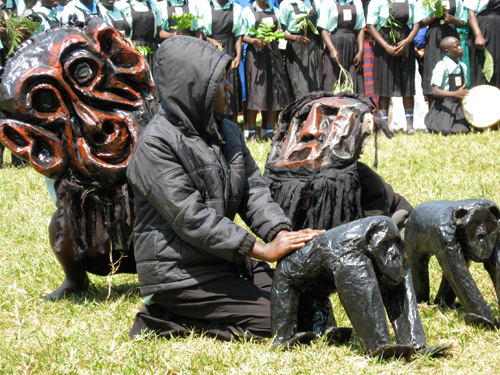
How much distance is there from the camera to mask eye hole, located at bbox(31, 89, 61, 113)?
349 centimetres

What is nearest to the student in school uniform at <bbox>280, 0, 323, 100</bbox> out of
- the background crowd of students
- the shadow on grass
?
the background crowd of students

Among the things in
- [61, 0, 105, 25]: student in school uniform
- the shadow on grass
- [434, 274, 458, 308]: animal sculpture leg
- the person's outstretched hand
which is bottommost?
the shadow on grass

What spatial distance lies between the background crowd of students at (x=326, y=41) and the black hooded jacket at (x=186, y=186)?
6237mm

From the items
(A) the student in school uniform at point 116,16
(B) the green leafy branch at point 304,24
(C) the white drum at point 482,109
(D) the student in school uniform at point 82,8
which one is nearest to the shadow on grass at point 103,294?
(D) the student in school uniform at point 82,8

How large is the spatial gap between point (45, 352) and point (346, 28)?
7712mm

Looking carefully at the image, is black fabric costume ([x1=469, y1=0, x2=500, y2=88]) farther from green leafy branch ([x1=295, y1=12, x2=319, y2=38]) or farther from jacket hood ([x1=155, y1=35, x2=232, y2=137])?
jacket hood ([x1=155, y1=35, x2=232, y2=137])

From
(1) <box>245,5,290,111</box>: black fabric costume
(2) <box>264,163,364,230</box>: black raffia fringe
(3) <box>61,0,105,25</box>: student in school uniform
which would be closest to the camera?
(2) <box>264,163,364,230</box>: black raffia fringe

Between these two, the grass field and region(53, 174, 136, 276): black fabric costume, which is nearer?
the grass field

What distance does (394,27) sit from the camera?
968cm

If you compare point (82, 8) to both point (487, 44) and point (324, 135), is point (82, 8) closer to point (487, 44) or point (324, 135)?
point (324, 135)

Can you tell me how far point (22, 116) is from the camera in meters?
3.48

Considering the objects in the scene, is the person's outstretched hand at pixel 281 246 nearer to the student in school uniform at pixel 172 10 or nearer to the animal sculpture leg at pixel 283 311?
the animal sculpture leg at pixel 283 311

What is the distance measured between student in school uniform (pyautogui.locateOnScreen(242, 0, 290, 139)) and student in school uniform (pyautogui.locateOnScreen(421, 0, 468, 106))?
2.28m

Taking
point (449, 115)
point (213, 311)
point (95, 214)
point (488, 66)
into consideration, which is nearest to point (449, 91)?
point (449, 115)
